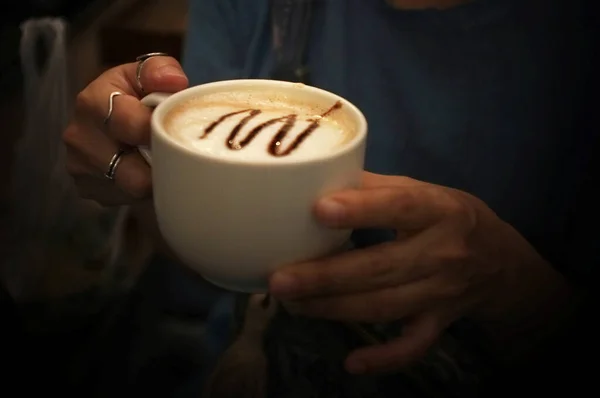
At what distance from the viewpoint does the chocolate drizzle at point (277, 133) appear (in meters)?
0.38

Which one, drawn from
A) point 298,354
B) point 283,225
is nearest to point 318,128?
point 283,225

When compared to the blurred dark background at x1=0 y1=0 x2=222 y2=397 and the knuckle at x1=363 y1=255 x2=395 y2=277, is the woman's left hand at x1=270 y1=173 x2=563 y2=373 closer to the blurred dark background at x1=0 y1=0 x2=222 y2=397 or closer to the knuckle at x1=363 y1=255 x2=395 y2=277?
the knuckle at x1=363 y1=255 x2=395 y2=277

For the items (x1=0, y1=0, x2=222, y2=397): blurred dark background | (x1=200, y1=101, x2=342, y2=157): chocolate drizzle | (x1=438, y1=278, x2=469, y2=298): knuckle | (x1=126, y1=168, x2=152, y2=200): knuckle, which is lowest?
(x1=0, y1=0, x2=222, y2=397): blurred dark background

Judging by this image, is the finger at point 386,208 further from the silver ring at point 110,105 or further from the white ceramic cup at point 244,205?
the silver ring at point 110,105

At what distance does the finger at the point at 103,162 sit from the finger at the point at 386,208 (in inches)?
5.9

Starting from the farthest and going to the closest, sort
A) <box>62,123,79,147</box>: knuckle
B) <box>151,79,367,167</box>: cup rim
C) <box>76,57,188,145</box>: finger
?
1. <box>62,123,79,147</box>: knuckle
2. <box>76,57,188,145</box>: finger
3. <box>151,79,367,167</box>: cup rim

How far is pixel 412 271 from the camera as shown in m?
0.44

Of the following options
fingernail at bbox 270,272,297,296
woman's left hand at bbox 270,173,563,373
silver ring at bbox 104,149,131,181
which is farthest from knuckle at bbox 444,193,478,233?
silver ring at bbox 104,149,131,181

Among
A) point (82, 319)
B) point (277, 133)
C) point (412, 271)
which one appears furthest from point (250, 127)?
point (82, 319)

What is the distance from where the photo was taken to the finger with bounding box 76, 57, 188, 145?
1.47 feet

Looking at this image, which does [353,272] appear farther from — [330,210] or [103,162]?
[103,162]

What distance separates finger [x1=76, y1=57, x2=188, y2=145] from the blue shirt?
23 centimetres

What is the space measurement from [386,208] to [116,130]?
0.18 meters

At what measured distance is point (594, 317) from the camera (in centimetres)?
51
